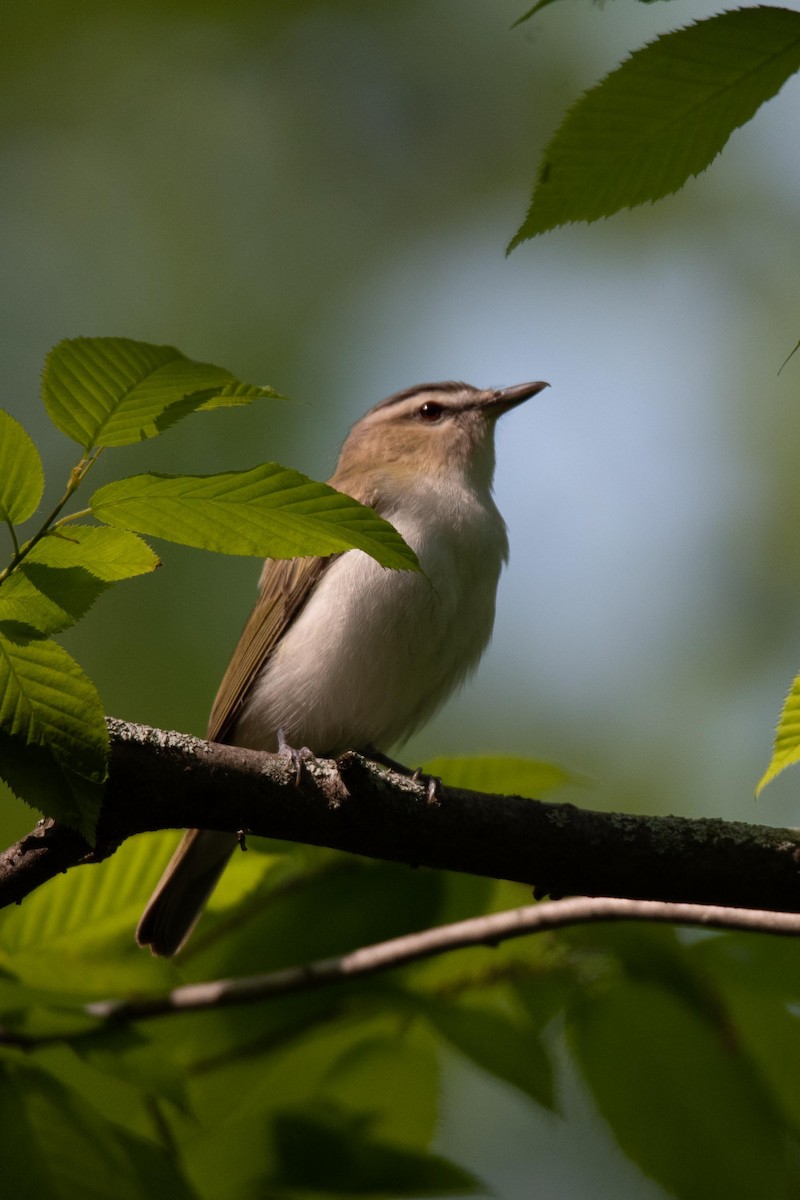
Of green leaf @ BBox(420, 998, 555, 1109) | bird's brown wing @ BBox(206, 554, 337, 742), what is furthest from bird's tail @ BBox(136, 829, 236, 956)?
green leaf @ BBox(420, 998, 555, 1109)

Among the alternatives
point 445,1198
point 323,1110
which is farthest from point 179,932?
point 445,1198

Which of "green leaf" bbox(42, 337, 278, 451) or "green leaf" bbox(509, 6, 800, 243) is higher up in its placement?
"green leaf" bbox(509, 6, 800, 243)

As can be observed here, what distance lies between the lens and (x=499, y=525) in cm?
520

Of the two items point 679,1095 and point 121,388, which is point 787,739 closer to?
point 679,1095

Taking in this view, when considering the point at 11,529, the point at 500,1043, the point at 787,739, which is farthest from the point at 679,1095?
the point at 11,529

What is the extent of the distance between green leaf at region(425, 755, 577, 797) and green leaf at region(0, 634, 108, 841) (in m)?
1.45

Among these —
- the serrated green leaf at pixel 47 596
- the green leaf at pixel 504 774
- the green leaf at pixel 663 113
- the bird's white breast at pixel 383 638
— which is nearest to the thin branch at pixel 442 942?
the green leaf at pixel 504 774

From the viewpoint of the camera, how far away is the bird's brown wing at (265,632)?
15.9 feet

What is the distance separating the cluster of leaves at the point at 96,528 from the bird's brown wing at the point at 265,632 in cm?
272

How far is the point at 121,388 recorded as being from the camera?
197cm

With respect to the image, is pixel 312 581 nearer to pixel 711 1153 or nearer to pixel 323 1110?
pixel 323 1110

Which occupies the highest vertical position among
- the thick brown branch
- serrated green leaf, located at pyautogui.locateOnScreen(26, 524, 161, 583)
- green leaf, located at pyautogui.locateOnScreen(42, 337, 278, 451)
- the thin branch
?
green leaf, located at pyautogui.locateOnScreen(42, 337, 278, 451)

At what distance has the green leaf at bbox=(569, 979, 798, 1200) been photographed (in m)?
2.70

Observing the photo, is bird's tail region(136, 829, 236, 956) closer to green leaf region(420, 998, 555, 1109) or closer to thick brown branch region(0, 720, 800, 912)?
green leaf region(420, 998, 555, 1109)
